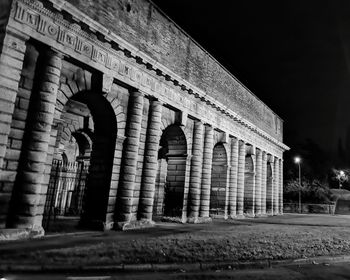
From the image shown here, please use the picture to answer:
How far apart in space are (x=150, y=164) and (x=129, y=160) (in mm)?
1281

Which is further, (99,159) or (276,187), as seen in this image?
(276,187)

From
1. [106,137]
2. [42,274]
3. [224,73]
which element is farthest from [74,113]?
[42,274]

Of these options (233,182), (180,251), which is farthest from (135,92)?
(233,182)

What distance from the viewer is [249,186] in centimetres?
2378

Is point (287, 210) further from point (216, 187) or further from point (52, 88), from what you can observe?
point (52, 88)

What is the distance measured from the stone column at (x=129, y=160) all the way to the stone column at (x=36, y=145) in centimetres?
348

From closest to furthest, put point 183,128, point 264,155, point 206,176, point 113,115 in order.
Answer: point 113,115
point 183,128
point 206,176
point 264,155

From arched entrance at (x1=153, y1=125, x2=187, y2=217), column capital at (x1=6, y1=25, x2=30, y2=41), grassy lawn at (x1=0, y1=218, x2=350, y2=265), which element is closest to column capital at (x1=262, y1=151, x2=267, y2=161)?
arched entrance at (x1=153, y1=125, x2=187, y2=217)

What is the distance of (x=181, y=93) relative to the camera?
15.4 meters

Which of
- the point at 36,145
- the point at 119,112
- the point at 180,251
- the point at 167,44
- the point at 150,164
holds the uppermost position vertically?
the point at 167,44

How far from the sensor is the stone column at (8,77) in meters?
7.96

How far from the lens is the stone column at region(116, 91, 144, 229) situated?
11.6m

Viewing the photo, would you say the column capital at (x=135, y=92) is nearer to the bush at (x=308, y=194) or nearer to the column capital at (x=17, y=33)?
the column capital at (x=17, y=33)

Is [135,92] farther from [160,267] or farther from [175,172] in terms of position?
[160,267]
